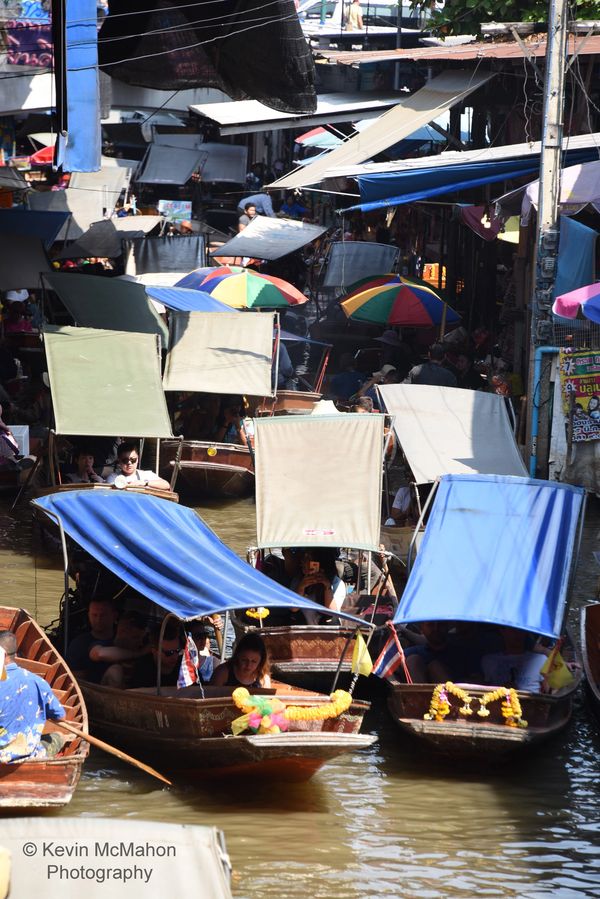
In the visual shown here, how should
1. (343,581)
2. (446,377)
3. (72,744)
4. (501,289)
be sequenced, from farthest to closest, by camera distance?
(501,289), (446,377), (343,581), (72,744)

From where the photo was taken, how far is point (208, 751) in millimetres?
8367

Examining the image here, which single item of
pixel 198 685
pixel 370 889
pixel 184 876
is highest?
pixel 184 876

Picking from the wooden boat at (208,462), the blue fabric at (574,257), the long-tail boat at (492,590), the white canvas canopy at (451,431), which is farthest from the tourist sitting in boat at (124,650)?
the blue fabric at (574,257)

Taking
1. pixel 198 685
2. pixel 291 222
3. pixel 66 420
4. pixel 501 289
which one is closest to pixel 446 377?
pixel 501 289

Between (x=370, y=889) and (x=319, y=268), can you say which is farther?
(x=319, y=268)

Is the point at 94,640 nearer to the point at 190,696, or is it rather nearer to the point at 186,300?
the point at 190,696

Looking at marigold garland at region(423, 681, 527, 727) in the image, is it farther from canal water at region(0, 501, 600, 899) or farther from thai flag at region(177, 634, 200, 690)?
thai flag at region(177, 634, 200, 690)

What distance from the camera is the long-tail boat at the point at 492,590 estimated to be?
28.8 ft

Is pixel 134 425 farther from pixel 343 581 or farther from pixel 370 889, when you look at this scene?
pixel 370 889

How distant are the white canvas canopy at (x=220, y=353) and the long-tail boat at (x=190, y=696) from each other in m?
6.13

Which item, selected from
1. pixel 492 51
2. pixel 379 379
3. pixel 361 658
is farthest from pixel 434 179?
pixel 361 658

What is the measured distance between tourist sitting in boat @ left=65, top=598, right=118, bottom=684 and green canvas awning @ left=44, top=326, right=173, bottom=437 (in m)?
4.26

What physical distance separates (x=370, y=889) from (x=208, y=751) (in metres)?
1.59

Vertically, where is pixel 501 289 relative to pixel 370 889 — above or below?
above
